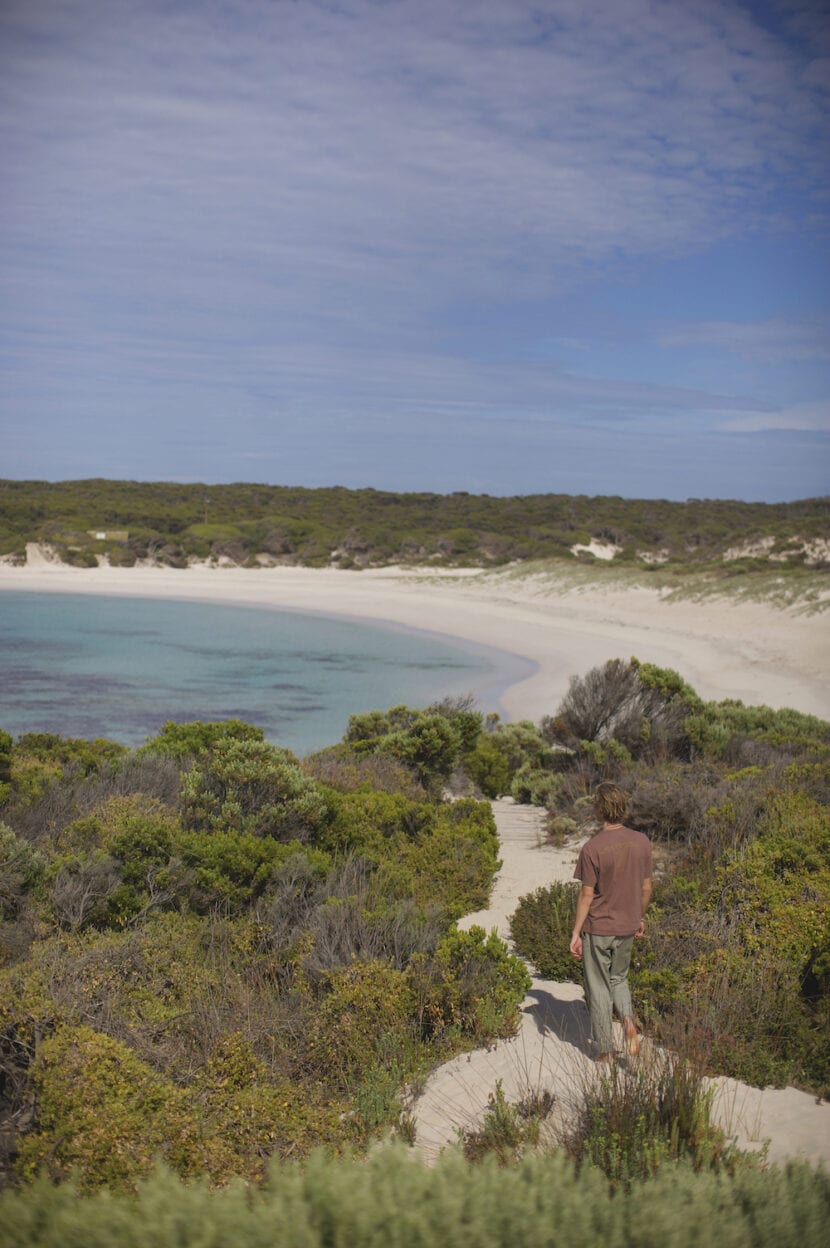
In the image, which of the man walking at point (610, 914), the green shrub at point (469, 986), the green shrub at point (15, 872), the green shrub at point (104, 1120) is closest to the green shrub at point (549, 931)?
the green shrub at point (469, 986)

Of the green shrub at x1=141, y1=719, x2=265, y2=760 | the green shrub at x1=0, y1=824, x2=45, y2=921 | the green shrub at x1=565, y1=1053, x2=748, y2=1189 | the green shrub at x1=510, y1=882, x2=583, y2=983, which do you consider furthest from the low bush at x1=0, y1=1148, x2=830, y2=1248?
the green shrub at x1=141, y1=719, x2=265, y2=760

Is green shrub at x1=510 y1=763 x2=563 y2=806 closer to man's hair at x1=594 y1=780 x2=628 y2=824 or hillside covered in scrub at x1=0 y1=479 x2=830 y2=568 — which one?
man's hair at x1=594 y1=780 x2=628 y2=824

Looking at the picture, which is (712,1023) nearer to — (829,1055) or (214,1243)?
(829,1055)

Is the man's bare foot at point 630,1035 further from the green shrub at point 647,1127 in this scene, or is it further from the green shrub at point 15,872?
the green shrub at point 15,872

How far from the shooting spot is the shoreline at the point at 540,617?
19.4 m

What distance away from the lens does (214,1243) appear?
71.7 inches

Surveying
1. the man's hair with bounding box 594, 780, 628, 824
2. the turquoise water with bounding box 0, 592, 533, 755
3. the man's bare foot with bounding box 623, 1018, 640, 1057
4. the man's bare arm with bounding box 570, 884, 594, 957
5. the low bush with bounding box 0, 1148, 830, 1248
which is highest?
the man's hair with bounding box 594, 780, 628, 824

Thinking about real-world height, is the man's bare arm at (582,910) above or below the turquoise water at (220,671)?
above

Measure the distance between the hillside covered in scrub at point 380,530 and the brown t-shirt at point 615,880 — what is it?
3045 cm

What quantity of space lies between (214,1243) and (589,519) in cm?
6846

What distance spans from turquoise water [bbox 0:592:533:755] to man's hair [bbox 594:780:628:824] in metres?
10.4

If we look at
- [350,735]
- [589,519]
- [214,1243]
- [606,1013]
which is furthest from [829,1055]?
[589,519]

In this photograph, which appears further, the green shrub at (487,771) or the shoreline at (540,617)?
the shoreline at (540,617)

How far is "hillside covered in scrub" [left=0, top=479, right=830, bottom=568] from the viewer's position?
→ 49562 mm
